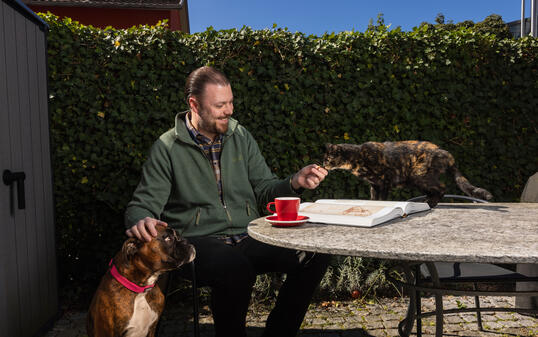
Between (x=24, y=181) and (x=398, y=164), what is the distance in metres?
2.78

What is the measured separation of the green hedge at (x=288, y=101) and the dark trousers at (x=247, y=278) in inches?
66.4

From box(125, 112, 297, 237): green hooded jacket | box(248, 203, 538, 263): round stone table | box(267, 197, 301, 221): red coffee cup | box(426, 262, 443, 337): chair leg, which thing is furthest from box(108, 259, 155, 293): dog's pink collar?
box(426, 262, 443, 337): chair leg

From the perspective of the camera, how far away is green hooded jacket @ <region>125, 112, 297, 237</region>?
2.43m

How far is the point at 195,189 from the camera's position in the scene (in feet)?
8.20

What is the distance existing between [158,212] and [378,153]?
190cm

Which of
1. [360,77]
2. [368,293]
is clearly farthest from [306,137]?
[368,293]

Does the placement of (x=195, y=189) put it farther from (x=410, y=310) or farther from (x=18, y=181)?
(x=410, y=310)

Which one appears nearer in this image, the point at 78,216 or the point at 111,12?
the point at 78,216

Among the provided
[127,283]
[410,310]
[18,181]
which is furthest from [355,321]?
[18,181]

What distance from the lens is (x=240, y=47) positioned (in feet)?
12.4

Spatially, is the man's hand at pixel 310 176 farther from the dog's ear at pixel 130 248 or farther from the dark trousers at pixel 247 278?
the dog's ear at pixel 130 248

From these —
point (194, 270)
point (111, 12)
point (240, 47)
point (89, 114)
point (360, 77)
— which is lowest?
point (194, 270)

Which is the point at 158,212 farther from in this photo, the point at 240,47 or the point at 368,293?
the point at 368,293

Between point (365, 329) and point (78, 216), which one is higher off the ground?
point (78, 216)
